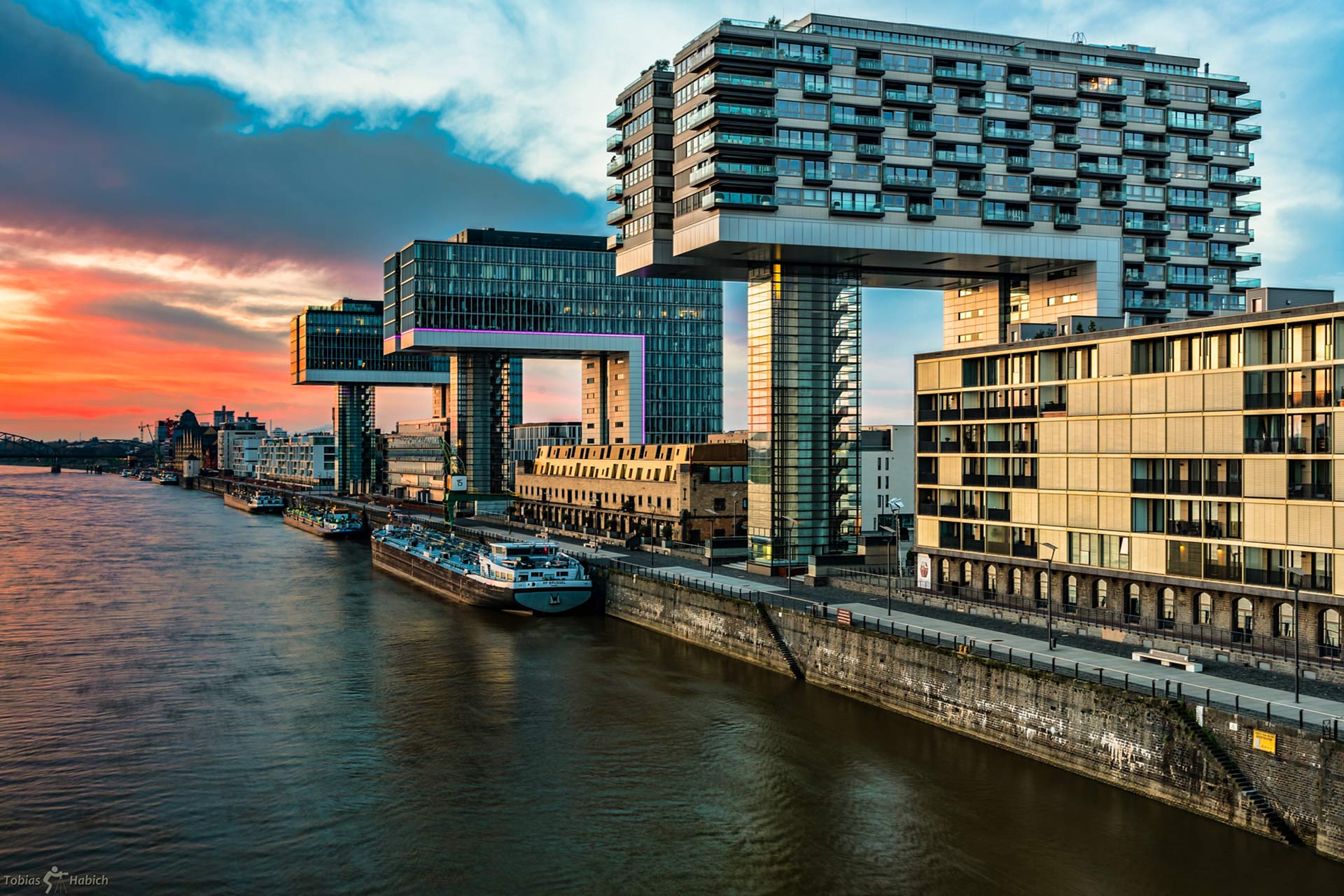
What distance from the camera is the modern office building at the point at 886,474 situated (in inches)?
4636

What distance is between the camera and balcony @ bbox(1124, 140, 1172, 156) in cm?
9881

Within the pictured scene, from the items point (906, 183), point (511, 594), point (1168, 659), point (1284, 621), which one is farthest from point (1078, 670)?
point (906, 183)

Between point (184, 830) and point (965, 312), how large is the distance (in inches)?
3483

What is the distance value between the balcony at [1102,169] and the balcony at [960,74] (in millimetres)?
13001

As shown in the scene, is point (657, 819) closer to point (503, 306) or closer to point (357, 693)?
point (357, 693)

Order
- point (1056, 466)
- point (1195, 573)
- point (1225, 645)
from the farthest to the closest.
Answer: point (1056, 466) < point (1195, 573) < point (1225, 645)

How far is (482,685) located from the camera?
61781 millimetres

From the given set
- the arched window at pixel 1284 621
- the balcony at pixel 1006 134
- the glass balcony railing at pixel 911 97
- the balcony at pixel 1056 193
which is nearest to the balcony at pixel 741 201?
the glass balcony railing at pixel 911 97

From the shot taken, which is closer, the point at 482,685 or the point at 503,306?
the point at 482,685

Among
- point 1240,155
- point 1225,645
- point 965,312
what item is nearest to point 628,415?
point 965,312

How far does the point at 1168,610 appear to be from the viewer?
56.9 metres

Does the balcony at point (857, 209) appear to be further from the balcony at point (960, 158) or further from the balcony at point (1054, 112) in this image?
the balcony at point (1054, 112)

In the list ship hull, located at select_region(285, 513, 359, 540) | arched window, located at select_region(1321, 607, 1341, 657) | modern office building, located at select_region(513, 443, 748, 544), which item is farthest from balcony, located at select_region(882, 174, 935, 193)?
ship hull, located at select_region(285, 513, 359, 540)

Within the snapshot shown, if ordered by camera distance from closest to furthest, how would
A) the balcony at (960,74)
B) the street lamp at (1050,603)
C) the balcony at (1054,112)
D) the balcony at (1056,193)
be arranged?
the street lamp at (1050,603) → the balcony at (960,74) → the balcony at (1056,193) → the balcony at (1054,112)
